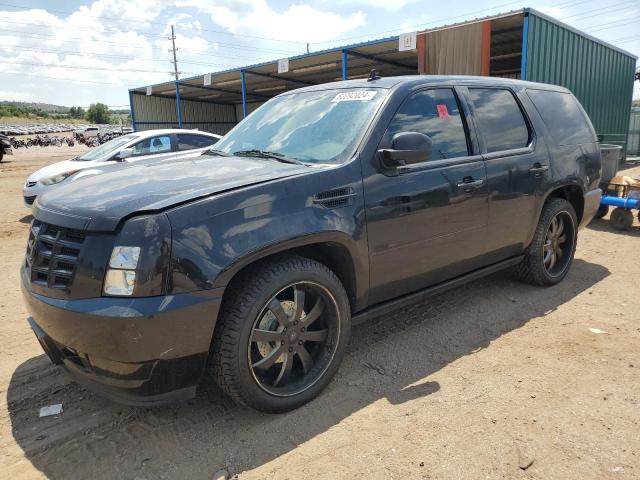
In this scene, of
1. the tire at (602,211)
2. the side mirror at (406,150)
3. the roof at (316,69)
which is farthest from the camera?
the roof at (316,69)

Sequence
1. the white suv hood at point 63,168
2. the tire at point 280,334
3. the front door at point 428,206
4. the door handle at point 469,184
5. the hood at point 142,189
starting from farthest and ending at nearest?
the white suv hood at point 63,168 → the door handle at point 469,184 → the front door at point 428,206 → the tire at point 280,334 → the hood at point 142,189

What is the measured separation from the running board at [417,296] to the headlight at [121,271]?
1.42 metres

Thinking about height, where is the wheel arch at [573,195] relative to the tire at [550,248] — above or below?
above

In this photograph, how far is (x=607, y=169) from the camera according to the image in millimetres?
7836

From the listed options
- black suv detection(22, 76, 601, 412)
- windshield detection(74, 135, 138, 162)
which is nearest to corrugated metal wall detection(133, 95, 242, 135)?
windshield detection(74, 135, 138, 162)

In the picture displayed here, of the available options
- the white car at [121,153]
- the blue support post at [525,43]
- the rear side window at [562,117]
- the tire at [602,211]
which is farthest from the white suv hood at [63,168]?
the blue support post at [525,43]

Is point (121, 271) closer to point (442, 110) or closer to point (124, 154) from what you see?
point (442, 110)

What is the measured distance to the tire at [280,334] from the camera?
2520 millimetres

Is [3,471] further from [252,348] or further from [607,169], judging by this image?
[607,169]

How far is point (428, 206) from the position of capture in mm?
3330

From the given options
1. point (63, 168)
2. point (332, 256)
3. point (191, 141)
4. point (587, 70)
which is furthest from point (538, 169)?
point (587, 70)

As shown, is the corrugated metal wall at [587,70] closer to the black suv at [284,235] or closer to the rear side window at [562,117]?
the rear side window at [562,117]

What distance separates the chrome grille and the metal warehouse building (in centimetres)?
1071

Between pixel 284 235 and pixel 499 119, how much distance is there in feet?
8.04
